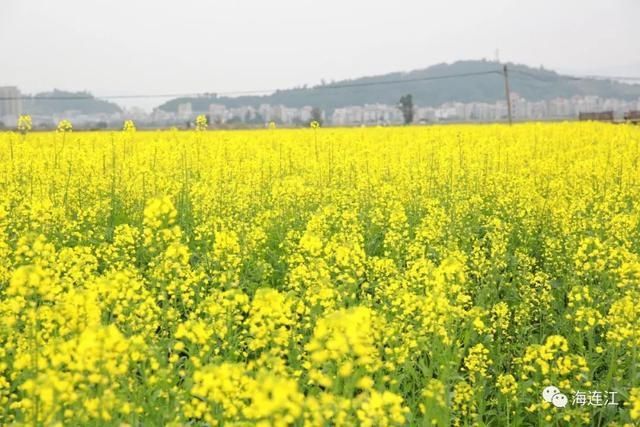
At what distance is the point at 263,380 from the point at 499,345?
3.12 m

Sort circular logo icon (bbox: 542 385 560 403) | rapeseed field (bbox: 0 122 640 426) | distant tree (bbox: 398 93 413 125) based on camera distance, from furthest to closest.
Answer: distant tree (bbox: 398 93 413 125)
circular logo icon (bbox: 542 385 560 403)
rapeseed field (bbox: 0 122 640 426)

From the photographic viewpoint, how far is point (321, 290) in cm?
329

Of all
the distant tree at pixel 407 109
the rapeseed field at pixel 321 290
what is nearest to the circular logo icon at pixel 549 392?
the rapeseed field at pixel 321 290

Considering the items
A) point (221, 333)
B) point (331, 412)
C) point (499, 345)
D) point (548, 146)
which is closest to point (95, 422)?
point (221, 333)

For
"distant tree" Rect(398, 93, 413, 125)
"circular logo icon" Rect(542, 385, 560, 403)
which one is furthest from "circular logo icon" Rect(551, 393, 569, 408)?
"distant tree" Rect(398, 93, 413, 125)

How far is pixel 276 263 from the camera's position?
618 cm

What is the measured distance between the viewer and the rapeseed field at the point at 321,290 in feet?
8.25

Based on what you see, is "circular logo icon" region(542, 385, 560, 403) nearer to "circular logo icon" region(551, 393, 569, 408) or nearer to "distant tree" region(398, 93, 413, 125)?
"circular logo icon" region(551, 393, 569, 408)

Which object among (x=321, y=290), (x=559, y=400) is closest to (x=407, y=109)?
(x=559, y=400)

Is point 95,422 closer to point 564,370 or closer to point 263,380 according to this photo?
point 263,380

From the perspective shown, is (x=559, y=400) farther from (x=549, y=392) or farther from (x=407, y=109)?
(x=407, y=109)

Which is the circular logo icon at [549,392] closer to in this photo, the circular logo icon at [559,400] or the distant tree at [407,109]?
the circular logo icon at [559,400]

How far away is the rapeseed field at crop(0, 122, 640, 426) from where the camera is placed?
8.25 feet

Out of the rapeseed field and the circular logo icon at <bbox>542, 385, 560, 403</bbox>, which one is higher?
the rapeseed field
